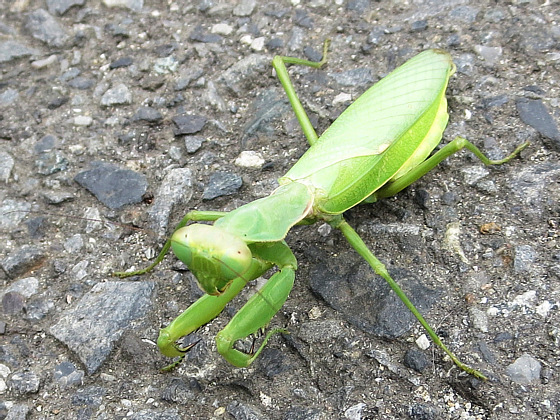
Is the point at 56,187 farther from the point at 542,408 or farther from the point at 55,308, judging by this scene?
the point at 542,408

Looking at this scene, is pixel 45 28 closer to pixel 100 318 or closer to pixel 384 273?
pixel 100 318

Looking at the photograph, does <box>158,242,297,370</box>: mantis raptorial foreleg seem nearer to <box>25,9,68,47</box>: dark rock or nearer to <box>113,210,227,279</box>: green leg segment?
<box>113,210,227,279</box>: green leg segment

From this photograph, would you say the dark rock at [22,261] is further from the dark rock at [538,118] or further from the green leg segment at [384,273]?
the dark rock at [538,118]

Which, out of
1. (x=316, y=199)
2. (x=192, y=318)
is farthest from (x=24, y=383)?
(x=316, y=199)

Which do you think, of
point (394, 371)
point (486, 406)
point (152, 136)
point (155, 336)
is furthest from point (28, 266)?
point (486, 406)

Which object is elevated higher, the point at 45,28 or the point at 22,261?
the point at 45,28

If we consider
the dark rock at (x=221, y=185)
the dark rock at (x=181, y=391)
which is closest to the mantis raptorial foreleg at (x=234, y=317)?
the dark rock at (x=181, y=391)
